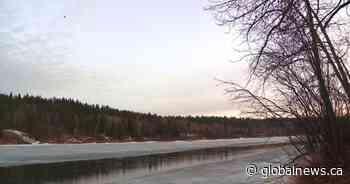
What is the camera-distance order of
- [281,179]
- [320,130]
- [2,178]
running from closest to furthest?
[320,130] < [281,179] < [2,178]

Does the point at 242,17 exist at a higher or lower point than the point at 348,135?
higher

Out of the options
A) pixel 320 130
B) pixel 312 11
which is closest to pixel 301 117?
pixel 320 130

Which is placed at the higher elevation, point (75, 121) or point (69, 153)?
point (75, 121)

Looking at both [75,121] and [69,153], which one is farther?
[75,121]

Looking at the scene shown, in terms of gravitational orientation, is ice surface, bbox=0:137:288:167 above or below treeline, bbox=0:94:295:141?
below

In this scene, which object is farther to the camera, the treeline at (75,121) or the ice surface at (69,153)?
the treeline at (75,121)

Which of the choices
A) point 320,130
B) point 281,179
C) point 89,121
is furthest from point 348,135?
point 89,121

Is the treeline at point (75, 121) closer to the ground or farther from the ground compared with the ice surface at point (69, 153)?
farther from the ground

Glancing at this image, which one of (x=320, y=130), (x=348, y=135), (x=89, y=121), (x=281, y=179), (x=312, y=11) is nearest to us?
(x=312, y=11)

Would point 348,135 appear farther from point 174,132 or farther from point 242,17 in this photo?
point 174,132

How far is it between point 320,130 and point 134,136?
11078cm

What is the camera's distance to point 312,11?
715 cm

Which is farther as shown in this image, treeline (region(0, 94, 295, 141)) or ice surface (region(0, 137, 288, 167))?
treeline (region(0, 94, 295, 141))

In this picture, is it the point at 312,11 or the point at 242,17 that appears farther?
the point at 312,11
